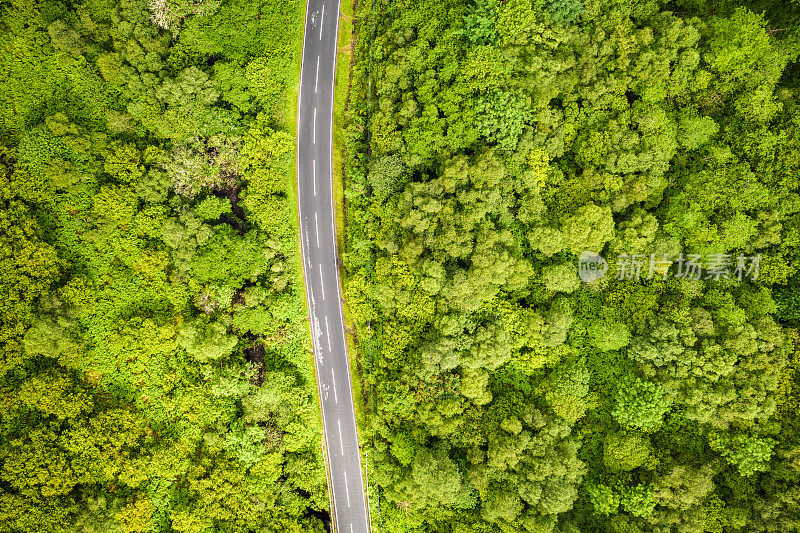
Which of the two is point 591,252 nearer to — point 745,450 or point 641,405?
point 641,405

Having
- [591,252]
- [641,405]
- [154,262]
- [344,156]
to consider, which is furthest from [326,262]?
[641,405]

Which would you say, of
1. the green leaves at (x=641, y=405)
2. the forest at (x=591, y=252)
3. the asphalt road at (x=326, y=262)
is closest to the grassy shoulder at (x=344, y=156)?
the asphalt road at (x=326, y=262)

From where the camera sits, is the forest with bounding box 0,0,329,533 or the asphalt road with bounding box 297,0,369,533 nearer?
the forest with bounding box 0,0,329,533

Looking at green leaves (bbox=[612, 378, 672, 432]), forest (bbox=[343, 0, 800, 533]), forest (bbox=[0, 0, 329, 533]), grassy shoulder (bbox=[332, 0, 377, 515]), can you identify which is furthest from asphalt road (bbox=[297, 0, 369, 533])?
green leaves (bbox=[612, 378, 672, 432])

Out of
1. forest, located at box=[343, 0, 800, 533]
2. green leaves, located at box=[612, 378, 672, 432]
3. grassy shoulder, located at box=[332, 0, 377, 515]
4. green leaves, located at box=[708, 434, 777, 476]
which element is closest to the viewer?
green leaves, located at box=[708, 434, 777, 476]

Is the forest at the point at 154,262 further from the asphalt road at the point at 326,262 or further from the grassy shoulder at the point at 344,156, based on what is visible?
the grassy shoulder at the point at 344,156

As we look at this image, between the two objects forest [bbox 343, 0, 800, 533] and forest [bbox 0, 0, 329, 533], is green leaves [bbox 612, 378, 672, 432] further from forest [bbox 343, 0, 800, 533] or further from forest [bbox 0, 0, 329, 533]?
forest [bbox 0, 0, 329, 533]

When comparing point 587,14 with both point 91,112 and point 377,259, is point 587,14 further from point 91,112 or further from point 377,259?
point 91,112

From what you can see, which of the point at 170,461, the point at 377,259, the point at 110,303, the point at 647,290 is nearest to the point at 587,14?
the point at 647,290
